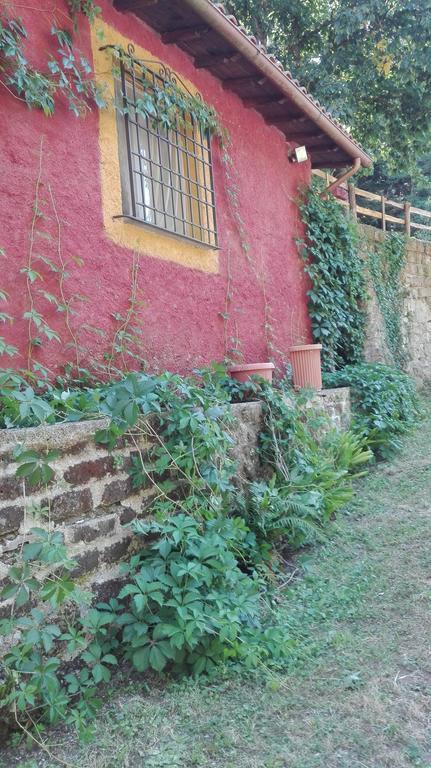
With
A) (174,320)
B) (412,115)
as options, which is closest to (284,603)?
(174,320)

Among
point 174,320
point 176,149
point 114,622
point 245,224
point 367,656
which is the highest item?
point 176,149

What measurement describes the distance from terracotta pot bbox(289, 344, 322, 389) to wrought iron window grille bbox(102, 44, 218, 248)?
4.47 feet

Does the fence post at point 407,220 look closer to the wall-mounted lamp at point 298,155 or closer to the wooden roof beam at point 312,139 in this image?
the wooden roof beam at point 312,139

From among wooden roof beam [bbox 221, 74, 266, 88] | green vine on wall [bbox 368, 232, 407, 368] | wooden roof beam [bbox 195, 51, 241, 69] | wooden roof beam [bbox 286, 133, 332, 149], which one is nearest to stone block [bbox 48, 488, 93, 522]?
wooden roof beam [bbox 195, 51, 241, 69]

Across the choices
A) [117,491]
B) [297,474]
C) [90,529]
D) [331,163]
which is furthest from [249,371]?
[331,163]

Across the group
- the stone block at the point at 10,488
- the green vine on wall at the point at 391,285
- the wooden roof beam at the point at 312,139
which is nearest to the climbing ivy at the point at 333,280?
the wooden roof beam at the point at 312,139

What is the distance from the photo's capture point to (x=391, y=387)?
6.38 m

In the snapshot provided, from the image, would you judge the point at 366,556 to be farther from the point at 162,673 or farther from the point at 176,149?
the point at 176,149

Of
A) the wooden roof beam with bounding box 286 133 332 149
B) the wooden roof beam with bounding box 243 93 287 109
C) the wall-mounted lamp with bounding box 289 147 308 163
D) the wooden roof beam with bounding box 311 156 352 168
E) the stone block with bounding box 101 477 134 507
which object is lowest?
the stone block with bounding box 101 477 134 507

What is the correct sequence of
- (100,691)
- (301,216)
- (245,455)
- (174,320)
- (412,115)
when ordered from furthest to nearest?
(412,115) → (301,216) → (174,320) → (245,455) → (100,691)

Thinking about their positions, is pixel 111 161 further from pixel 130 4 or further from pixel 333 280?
pixel 333 280

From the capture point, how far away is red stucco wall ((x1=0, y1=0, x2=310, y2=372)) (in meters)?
3.03

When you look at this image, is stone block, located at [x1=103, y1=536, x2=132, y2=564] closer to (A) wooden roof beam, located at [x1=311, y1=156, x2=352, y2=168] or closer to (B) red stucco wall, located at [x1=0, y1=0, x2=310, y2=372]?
(B) red stucco wall, located at [x1=0, y1=0, x2=310, y2=372]

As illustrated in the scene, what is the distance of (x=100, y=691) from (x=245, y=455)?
183 centimetres
